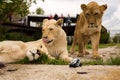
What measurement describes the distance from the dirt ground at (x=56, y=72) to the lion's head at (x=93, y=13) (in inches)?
150

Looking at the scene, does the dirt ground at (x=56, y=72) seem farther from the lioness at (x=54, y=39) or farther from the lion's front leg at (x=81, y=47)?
the lion's front leg at (x=81, y=47)

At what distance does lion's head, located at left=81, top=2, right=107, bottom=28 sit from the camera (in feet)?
40.1

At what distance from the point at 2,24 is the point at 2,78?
671 inches

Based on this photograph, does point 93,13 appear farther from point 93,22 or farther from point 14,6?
point 14,6

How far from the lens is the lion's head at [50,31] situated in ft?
34.6

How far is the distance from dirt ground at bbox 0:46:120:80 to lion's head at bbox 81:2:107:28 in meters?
3.81

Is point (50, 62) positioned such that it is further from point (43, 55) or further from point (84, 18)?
point (84, 18)

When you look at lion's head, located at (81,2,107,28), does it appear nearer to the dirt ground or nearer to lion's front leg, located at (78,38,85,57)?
lion's front leg, located at (78,38,85,57)

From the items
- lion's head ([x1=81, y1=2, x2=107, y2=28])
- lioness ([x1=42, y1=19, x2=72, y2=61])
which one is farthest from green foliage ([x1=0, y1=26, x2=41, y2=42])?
lioness ([x1=42, y1=19, x2=72, y2=61])

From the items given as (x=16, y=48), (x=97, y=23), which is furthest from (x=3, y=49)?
(x=97, y=23)

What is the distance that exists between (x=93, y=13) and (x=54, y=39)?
2.04 metres

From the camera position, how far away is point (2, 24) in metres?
24.2

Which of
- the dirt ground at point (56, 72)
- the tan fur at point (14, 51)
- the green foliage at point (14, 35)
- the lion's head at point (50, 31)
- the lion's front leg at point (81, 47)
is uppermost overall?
the lion's head at point (50, 31)

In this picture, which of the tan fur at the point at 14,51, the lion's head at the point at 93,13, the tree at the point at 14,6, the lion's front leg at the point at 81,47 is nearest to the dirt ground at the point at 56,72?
the tan fur at the point at 14,51
